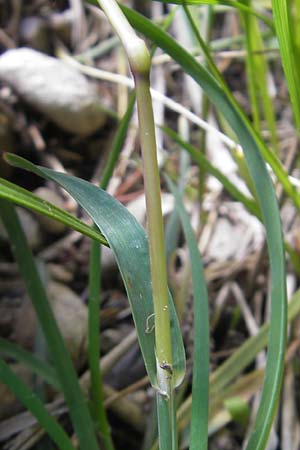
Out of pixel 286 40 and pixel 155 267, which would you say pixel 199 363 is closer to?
pixel 155 267

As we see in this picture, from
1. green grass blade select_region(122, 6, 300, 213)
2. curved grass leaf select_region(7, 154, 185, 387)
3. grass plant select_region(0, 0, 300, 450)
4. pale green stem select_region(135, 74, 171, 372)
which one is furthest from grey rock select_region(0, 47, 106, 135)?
pale green stem select_region(135, 74, 171, 372)

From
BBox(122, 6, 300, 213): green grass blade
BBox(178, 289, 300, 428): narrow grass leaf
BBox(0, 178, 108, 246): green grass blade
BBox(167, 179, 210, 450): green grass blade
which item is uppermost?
BBox(122, 6, 300, 213): green grass blade

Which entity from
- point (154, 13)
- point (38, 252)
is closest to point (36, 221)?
point (38, 252)

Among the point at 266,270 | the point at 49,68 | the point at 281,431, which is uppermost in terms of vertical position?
the point at 49,68

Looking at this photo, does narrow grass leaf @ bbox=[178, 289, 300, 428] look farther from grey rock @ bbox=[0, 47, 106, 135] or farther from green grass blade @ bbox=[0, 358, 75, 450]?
grey rock @ bbox=[0, 47, 106, 135]

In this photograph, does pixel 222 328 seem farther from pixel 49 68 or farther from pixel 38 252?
pixel 49 68

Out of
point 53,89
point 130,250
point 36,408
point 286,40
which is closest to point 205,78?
point 286,40
